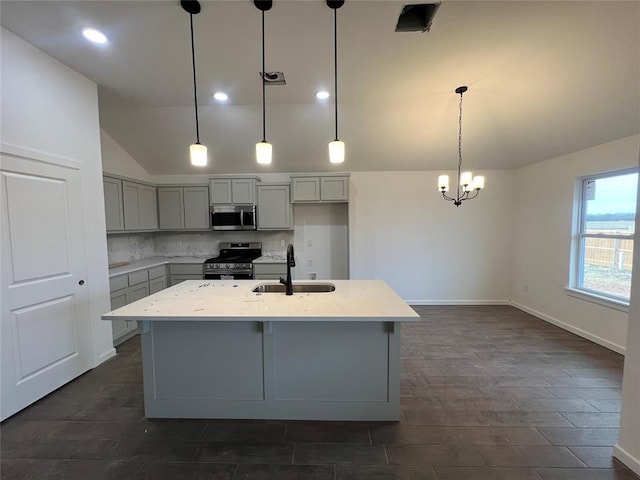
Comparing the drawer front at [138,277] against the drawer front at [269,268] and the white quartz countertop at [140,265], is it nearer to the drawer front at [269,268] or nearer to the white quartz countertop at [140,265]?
the white quartz countertop at [140,265]

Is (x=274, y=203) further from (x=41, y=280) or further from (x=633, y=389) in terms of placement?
(x=633, y=389)

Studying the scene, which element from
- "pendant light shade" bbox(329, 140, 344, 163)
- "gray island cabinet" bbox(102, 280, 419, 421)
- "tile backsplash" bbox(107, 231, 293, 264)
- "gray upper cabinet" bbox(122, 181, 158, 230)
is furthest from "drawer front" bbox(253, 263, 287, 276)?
"pendant light shade" bbox(329, 140, 344, 163)

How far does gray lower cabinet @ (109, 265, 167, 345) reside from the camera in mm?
3273

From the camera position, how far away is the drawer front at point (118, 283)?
3229mm

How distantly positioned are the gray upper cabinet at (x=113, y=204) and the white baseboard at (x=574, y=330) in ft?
20.2

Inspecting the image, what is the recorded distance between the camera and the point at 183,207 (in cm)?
460

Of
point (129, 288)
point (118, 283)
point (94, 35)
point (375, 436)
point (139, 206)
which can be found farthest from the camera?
point (139, 206)

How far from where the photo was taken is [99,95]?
3.07 m

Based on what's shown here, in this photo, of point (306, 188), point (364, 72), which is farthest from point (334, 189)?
point (364, 72)

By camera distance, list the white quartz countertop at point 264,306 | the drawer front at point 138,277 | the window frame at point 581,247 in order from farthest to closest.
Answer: the drawer front at point 138,277 → the window frame at point 581,247 → the white quartz countertop at point 264,306

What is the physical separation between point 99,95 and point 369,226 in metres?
4.01

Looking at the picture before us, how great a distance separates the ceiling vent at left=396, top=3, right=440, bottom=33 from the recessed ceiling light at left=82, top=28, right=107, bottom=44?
2305 mm

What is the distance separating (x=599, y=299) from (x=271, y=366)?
3838mm

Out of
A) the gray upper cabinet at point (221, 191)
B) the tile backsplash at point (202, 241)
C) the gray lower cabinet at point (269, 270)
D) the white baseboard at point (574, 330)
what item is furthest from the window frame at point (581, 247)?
the gray upper cabinet at point (221, 191)
